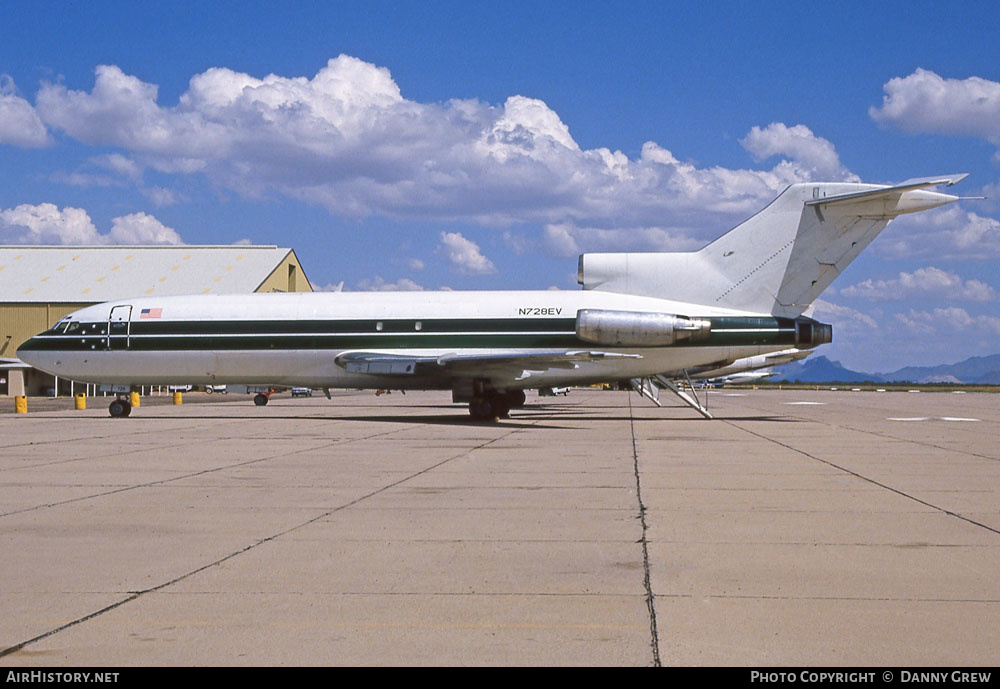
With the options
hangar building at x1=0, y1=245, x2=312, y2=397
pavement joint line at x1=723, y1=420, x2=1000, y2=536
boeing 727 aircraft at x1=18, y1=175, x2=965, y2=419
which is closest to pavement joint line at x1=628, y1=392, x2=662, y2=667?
pavement joint line at x1=723, y1=420, x2=1000, y2=536

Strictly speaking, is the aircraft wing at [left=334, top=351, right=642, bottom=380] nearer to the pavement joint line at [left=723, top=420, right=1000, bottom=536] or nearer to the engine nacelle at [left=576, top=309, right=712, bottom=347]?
the engine nacelle at [left=576, top=309, right=712, bottom=347]

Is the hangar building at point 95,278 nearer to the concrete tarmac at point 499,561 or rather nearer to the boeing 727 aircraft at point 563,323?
the boeing 727 aircraft at point 563,323

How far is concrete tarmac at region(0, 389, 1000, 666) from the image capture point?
16.9ft

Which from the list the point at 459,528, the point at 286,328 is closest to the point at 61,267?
the point at 286,328

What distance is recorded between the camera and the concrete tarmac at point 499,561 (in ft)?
16.9

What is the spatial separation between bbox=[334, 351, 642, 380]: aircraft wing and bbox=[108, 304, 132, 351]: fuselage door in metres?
7.21

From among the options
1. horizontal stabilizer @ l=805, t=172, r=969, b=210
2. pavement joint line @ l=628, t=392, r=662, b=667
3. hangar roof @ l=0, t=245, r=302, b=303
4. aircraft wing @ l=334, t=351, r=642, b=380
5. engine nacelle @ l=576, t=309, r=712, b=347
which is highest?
hangar roof @ l=0, t=245, r=302, b=303

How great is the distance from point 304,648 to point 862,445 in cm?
1625

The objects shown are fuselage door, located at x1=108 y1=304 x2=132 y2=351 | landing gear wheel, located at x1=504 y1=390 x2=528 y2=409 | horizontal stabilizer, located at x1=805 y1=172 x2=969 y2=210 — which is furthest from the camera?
fuselage door, located at x1=108 y1=304 x2=132 y2=351

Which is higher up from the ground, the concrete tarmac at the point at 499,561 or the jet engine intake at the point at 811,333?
the jet engine intake at the point at 811,333

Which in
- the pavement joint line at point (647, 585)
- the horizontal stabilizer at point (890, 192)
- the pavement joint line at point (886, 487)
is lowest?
the pavement joint line at point (886, 487)

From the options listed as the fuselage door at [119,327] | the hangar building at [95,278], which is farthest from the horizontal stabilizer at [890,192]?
the hangar building at [95,278]

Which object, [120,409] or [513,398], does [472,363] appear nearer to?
[513,398]

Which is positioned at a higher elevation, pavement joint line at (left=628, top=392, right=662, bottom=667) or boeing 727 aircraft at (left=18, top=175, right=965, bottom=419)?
boeing 727 aircraft at (left=18, top=175, right=965, bottom=419)
